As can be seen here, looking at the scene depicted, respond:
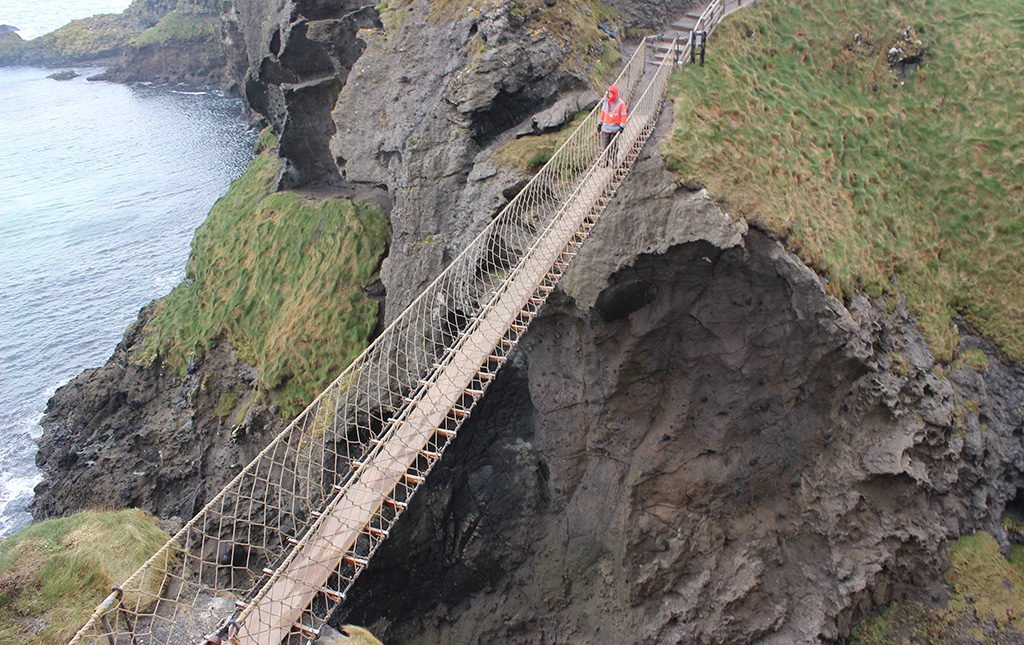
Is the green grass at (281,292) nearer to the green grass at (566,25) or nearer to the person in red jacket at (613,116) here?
the green grass at (566,25)

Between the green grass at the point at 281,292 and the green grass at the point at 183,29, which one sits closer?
the green grass at the point at 281,292

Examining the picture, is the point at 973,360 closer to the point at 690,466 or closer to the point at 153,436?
the point at 690,466

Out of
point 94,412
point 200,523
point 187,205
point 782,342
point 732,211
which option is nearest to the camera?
point 732,211

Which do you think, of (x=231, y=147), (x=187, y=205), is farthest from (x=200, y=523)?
(x=231, y=147)

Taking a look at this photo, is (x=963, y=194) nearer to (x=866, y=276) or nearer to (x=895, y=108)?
(x=895, y=108)

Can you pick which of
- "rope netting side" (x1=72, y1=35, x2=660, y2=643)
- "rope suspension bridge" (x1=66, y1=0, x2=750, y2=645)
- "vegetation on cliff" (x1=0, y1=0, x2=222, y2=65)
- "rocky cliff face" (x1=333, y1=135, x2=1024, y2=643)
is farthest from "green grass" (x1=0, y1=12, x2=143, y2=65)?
"rocky cliff face" (x1=333, y1=135, x2=1024, y2=643)

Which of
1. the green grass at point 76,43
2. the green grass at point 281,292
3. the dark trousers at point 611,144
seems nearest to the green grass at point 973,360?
the dark trousers at point 611,144

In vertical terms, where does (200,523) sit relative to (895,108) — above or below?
below

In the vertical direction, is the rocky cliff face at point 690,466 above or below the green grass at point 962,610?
above
